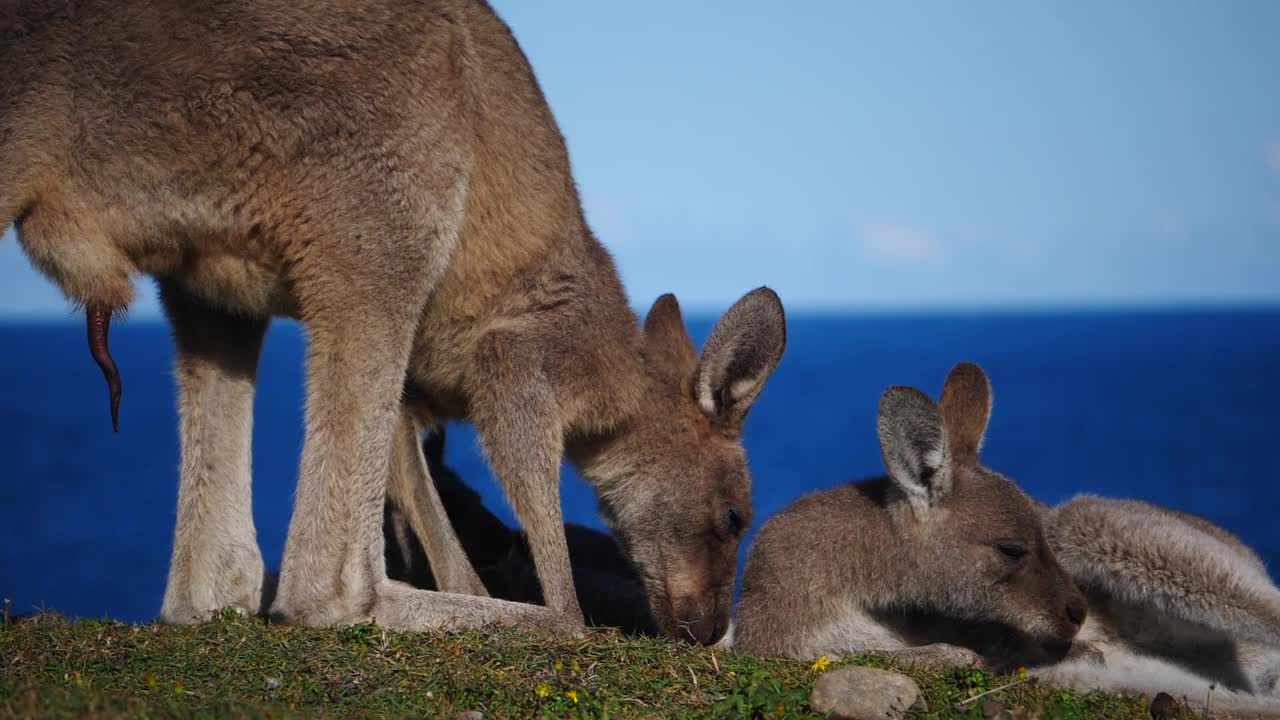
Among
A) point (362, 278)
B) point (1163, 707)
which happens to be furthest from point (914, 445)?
point (362, 278)

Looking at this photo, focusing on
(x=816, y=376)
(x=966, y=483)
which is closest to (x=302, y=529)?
(x=966, y=483)

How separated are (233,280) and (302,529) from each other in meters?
0.93

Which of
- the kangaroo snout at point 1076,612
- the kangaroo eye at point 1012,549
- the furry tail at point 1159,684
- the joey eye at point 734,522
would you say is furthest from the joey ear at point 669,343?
the furry tail at point 1159,684

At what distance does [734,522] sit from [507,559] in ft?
4.55

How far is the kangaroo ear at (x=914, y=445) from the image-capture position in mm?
5055

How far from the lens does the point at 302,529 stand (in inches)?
185

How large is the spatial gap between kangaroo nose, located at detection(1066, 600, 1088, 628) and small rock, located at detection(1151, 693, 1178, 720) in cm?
53

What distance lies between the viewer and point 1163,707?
4.34 metres

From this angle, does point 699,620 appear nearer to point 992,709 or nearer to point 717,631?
point 717,631

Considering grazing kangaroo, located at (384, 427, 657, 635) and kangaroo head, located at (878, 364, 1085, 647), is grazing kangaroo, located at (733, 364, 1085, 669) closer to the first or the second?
kangaroo head, located at (878, 364, 1085, 647)

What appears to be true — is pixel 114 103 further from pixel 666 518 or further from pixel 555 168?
pixel 666 518

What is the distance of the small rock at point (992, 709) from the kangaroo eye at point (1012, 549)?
1.00 m

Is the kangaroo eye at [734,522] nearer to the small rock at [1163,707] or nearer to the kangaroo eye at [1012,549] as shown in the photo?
the kangaroo eye at [1012,549]

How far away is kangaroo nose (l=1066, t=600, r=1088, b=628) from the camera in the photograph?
492cm
